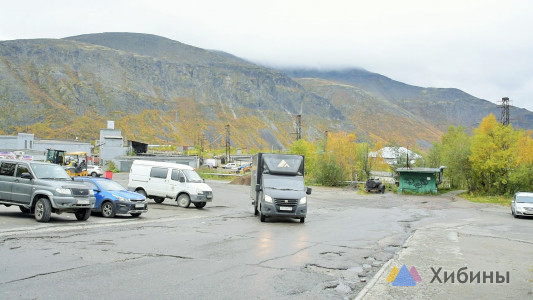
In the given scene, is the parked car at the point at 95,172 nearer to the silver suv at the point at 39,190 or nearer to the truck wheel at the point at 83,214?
the truck wheel at the point at 83,214

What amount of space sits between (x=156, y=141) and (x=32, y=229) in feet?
512

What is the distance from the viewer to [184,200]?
26.7m

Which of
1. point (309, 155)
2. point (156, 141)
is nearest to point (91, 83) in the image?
point (156, 141)

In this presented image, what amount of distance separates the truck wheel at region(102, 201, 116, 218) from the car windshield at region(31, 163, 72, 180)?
2.45 m

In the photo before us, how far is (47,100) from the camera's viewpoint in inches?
6476

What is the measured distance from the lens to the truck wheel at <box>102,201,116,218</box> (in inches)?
760

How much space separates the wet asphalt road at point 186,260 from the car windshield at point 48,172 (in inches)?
60.7

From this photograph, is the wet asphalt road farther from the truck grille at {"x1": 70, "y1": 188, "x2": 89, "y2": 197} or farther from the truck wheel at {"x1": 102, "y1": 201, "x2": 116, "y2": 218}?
the truck wheel at {"x1": 102, "y1": 201, "x2": 116, "y2": 218}

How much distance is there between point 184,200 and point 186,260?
16624 millimetres

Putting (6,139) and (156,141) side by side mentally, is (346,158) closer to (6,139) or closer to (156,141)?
(6,139)

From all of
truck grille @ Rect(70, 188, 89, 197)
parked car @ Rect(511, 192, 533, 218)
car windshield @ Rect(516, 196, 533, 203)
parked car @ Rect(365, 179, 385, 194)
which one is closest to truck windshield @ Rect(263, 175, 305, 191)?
truck grille @ Rect(70, 188, 89, 197)

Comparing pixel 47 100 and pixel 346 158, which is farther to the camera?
pixel 47 100

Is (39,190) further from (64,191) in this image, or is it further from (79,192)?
(79,192)

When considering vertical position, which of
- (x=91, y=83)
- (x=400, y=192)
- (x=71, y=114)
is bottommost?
(x=400, y=192)
